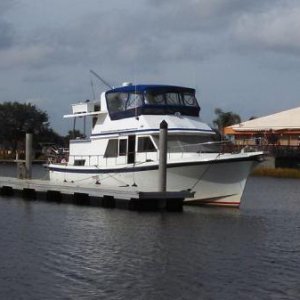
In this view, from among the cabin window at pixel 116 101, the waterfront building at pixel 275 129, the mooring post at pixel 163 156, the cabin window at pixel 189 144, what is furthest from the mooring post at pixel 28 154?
the waterfront building at pixel 275 129

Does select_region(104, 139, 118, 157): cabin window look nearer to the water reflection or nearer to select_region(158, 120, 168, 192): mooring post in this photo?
the water reflection

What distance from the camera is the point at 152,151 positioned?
33781 millimetres

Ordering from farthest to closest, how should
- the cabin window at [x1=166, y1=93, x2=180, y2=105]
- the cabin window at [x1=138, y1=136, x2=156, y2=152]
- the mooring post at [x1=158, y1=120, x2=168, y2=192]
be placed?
the cabin window at [x1=166, y1=93, x2=180, y2=105], the cabin window at [x1=138, y1=136, x2=156, y2=152], the mooring post at [x1=158, y1=120, x2=168, y2=192]

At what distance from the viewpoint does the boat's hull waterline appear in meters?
32.2

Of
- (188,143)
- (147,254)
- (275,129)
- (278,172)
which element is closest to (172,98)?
(188,143)

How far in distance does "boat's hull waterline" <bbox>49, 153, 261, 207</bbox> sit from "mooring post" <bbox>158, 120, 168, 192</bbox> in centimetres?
142

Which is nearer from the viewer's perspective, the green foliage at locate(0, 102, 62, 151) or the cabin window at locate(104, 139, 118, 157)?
the cabin window at locate(104, 139, 118, 157)

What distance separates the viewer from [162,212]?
30703 mm

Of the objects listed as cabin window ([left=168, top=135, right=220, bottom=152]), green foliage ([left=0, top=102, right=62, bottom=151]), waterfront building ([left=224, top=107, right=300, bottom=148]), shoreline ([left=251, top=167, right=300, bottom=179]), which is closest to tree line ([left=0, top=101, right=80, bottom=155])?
green foliage ([left=0, top=102, right=62, bottom=151])

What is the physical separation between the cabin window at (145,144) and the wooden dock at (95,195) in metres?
2.41

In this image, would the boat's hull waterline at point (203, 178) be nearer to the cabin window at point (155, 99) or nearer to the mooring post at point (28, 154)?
the cabin window at point (155, 99)

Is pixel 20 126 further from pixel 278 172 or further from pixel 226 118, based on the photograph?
pixel 278 172

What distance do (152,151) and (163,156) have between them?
3393 millimetres

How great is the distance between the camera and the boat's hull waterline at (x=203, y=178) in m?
32.2
